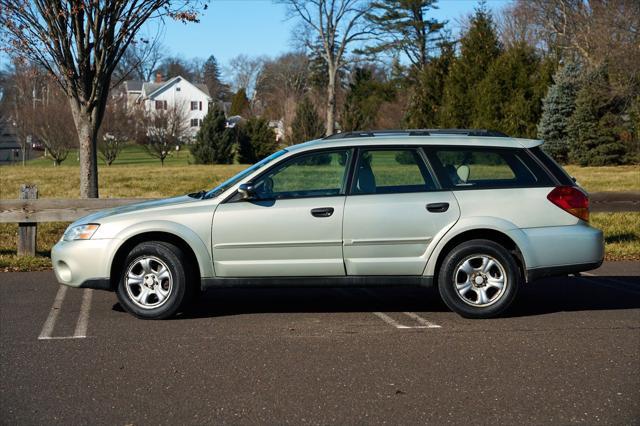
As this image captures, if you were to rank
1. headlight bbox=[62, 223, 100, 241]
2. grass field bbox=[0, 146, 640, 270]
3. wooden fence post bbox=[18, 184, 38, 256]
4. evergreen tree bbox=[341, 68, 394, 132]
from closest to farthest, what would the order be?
1. headlight bbox=[62, 223, 100, 241]
2. wooden fence post bbox=[18, 184, 38, 256]
3. grass field bbox=[0, 146, 640, 270]
4. evergreen tree bbox=[341, 68, 394, 132]

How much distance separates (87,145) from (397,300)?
806 cm

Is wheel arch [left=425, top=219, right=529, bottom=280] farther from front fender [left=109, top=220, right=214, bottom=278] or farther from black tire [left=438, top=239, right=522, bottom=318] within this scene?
front fender [left=109, top=220, right=214, bottom=278]

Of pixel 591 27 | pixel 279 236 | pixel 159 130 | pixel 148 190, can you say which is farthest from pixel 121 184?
pixel 159 130

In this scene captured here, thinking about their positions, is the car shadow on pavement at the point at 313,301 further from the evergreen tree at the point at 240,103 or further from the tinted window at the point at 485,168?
the evergreen tree at the point at 240,103

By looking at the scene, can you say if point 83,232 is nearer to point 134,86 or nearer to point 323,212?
point 323,212

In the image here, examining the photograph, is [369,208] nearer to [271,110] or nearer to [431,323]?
[431,323]

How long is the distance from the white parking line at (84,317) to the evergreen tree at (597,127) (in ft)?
104

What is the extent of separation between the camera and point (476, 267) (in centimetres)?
775

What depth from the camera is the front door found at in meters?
7.68

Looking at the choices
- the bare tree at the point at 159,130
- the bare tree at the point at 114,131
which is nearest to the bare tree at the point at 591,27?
the bare tree at the point at 159,130

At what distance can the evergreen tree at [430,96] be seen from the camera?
40438mm

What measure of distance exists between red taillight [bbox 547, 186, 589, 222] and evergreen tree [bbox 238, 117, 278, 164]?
4589 cm

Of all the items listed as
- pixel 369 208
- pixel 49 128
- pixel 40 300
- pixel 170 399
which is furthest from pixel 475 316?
pixel 49 128

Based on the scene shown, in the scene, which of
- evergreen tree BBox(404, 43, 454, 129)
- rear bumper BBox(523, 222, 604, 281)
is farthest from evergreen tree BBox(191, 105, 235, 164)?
rear bumper BBox(523, 222, 604, 281)
